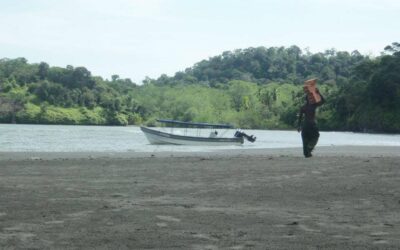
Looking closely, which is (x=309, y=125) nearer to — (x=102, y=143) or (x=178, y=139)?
(x=102, y=143)

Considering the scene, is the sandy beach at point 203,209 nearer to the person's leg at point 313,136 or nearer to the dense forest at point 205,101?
the person's leg at point 313,136

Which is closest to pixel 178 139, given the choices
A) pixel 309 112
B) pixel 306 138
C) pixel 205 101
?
pixel 306 138

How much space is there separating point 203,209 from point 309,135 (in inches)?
547

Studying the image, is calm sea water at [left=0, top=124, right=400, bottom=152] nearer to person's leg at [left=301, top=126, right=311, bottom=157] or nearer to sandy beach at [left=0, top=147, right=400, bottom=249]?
person's leg at [left=301, top=126, right=311, bottom=157]

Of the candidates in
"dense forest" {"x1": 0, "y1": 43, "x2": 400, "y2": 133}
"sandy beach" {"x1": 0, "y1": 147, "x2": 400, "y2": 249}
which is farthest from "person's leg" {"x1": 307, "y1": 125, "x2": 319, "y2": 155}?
"dense forest" {"x1": 0, "y1": 43, "x2": 400, "y2": 133}

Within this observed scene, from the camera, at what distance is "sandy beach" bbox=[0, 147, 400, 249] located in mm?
8492

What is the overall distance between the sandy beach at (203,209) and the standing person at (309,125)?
4.94 metres

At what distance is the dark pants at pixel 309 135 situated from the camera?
79.1 ft

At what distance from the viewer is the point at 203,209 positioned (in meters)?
11.4

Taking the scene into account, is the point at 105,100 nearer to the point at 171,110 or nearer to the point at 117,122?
the point at 117,122

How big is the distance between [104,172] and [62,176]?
180 cm

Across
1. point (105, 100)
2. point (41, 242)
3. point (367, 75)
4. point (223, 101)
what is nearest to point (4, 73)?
point (105, 100)

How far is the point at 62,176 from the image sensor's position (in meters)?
17.4

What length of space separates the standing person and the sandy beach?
16.2ft
